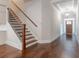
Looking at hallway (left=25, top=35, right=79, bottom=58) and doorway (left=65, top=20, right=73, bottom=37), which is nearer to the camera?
hallway (left=25, top=35, right=79, bottom=58)

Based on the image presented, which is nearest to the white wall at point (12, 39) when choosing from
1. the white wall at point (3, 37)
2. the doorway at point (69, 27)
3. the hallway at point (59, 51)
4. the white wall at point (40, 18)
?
the white wall at point (3, 37)

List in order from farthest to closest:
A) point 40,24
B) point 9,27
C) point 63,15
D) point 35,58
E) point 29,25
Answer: point 63,15
point 29,25
point 40,24
point 9,27
point 35,58

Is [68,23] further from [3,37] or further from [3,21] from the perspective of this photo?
[3,37]

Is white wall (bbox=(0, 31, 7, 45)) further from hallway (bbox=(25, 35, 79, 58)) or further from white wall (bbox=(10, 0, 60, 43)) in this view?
hallway (bbox=(25, 35, 79, 58))

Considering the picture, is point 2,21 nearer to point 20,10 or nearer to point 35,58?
point 20,10

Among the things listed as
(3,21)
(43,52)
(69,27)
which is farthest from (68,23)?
(43,52)

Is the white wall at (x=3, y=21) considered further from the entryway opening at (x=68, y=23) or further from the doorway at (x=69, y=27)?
the doorway at (x=69, y=27)

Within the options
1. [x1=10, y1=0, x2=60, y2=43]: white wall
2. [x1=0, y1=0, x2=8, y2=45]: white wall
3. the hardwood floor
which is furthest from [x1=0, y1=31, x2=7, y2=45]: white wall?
[x1=10, y1=0, x2=60, y2=43]: white wall

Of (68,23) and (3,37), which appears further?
(68,23)

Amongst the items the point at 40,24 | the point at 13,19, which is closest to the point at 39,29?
the point at 40,24

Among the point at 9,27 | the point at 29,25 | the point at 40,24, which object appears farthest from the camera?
the point at 29,25

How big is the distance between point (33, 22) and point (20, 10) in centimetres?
157

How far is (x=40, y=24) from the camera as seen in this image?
743 centimetres

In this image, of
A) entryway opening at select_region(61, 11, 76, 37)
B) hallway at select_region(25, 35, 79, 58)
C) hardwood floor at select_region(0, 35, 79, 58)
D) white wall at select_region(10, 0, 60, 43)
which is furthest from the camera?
entryway opening at select_region(61, 11, 76, 37)
